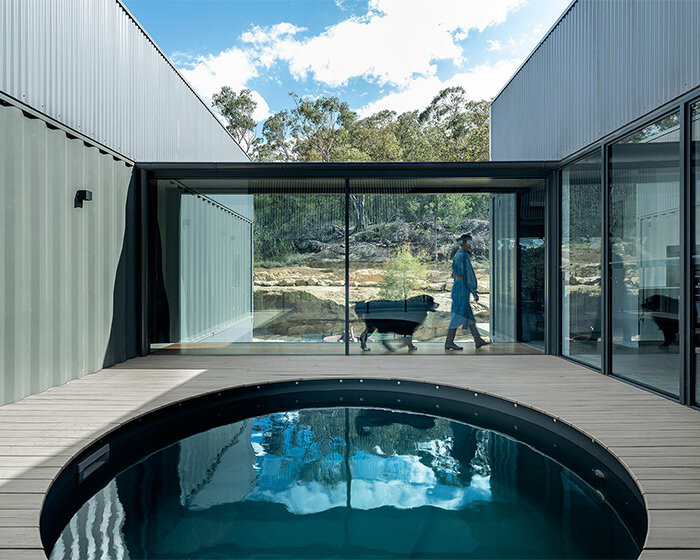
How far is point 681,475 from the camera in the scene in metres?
2.70

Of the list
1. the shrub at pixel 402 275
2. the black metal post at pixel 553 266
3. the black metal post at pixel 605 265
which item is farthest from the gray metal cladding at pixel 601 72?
the shrub at pixel 402 275

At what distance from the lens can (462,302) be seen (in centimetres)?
680

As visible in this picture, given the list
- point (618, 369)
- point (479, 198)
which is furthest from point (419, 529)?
point (479, 198)

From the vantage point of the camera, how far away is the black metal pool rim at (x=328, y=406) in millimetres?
2754

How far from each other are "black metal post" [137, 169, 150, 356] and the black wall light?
4.53ft

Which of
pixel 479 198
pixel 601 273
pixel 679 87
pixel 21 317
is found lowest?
pixel 21 317

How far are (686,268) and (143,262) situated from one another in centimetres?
629

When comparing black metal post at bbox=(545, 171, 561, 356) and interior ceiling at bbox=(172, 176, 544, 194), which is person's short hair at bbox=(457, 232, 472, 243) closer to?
interior ceiling at bbox=(172, 176, 544, 194)

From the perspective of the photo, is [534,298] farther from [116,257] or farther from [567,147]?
[116,257]

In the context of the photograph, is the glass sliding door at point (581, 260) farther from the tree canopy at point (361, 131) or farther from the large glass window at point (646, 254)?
the tree canopy at point (361, 131)

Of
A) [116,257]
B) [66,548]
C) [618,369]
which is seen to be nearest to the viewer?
[66,548]

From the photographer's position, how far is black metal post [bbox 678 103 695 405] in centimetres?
397

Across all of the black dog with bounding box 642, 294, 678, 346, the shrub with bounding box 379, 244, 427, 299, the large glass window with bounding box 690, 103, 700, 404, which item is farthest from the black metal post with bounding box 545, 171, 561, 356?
the large glass window with bounding box 690, 103, 700, 404

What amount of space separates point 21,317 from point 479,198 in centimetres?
580
